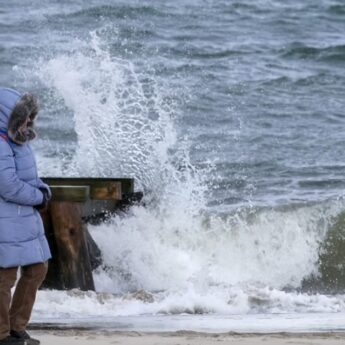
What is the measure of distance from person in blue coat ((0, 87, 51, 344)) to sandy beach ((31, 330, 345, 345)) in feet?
2.46

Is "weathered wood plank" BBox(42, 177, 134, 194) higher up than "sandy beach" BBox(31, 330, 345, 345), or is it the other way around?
"weathered wood plank" BBox(42, 177, 134, 194)

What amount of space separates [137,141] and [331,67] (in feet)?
26.9

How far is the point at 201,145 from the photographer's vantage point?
14695mm

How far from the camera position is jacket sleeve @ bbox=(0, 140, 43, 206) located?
563cm

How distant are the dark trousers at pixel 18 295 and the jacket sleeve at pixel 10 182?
1.29 feet

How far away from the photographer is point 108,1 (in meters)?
22.0

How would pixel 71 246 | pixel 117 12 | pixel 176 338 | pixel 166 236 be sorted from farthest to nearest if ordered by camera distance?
pixel 117 12
pixel 166 236
pixel 71 246
pixel 176 338

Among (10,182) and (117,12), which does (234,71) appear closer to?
(117,12)

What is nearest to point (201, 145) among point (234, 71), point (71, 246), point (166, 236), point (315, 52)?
point (234, 71)

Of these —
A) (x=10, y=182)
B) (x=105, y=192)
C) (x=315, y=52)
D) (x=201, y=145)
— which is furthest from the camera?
(x=315, y=52)

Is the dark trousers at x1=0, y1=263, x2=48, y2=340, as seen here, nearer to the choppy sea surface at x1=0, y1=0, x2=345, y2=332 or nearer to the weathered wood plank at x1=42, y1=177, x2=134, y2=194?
the choppy sea surface at x1=0, y1=0, x2=345, y2=332

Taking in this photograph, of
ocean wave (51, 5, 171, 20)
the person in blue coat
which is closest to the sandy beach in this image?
the person in blue coat

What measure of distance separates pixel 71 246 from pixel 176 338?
2032 millimetres

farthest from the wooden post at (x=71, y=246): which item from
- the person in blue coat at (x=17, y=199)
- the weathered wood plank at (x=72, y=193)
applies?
the person in blue coat at (x=17, y=199)
